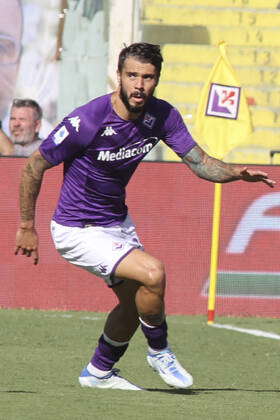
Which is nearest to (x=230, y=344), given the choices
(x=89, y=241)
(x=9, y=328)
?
(x=9, y=328)

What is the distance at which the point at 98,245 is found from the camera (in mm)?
8250

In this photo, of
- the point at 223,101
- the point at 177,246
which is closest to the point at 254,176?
the point at 223,101

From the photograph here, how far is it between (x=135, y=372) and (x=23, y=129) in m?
8.61

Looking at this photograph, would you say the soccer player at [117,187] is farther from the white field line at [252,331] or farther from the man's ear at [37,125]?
the man's ear at [37,125]

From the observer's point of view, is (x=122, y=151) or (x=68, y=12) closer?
(x=122, y=151)

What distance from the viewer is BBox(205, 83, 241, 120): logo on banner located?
13.7 meters

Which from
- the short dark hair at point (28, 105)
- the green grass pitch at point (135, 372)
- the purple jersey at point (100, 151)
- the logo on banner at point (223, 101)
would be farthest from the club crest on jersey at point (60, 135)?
the short dark hair at point (28, 105)

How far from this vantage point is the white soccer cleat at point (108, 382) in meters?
8.59

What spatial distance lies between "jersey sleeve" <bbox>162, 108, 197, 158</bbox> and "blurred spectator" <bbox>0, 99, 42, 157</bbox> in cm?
932

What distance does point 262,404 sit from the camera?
7984 millimetres

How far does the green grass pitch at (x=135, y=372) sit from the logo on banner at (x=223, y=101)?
7.22ft

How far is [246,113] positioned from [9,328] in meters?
3.62

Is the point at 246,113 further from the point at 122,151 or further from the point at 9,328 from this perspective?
the point at 122,151

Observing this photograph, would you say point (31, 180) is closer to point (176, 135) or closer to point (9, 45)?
point (176, 135)
